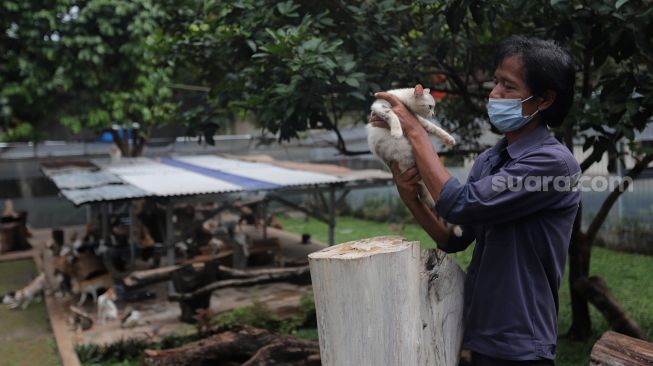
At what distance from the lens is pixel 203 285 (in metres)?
8.20

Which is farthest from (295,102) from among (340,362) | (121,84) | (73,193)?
(121,84)

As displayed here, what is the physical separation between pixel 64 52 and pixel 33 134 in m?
2.34

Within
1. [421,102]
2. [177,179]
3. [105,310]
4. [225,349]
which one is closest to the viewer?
[421,102]

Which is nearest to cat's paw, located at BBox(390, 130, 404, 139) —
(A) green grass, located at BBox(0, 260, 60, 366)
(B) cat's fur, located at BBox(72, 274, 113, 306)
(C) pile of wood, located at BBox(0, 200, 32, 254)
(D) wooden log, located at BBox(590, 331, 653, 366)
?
(D) wooden log, located at BBox(590, 331, 653, 366)

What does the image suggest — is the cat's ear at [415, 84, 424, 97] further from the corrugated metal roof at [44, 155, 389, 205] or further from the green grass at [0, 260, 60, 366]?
the corrugated metal roof at [44, 155, 389, 205]

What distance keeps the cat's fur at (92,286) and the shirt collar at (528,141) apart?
8083 mm

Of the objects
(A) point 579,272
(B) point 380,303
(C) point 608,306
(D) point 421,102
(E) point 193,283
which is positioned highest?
(D) point 421,102

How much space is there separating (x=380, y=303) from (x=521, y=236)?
1.84 feet

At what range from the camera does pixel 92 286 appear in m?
9.03

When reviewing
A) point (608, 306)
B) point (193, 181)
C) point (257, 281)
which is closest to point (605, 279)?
point (608, 306)

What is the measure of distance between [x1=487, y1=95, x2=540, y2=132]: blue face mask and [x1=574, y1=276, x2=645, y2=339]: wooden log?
4.00 m

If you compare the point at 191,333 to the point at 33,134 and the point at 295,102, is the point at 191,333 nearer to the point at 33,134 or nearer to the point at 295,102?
the point at 295,102

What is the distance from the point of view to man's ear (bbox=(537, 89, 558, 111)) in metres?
2.24

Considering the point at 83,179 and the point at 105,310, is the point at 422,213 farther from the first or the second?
the point at 83,179
